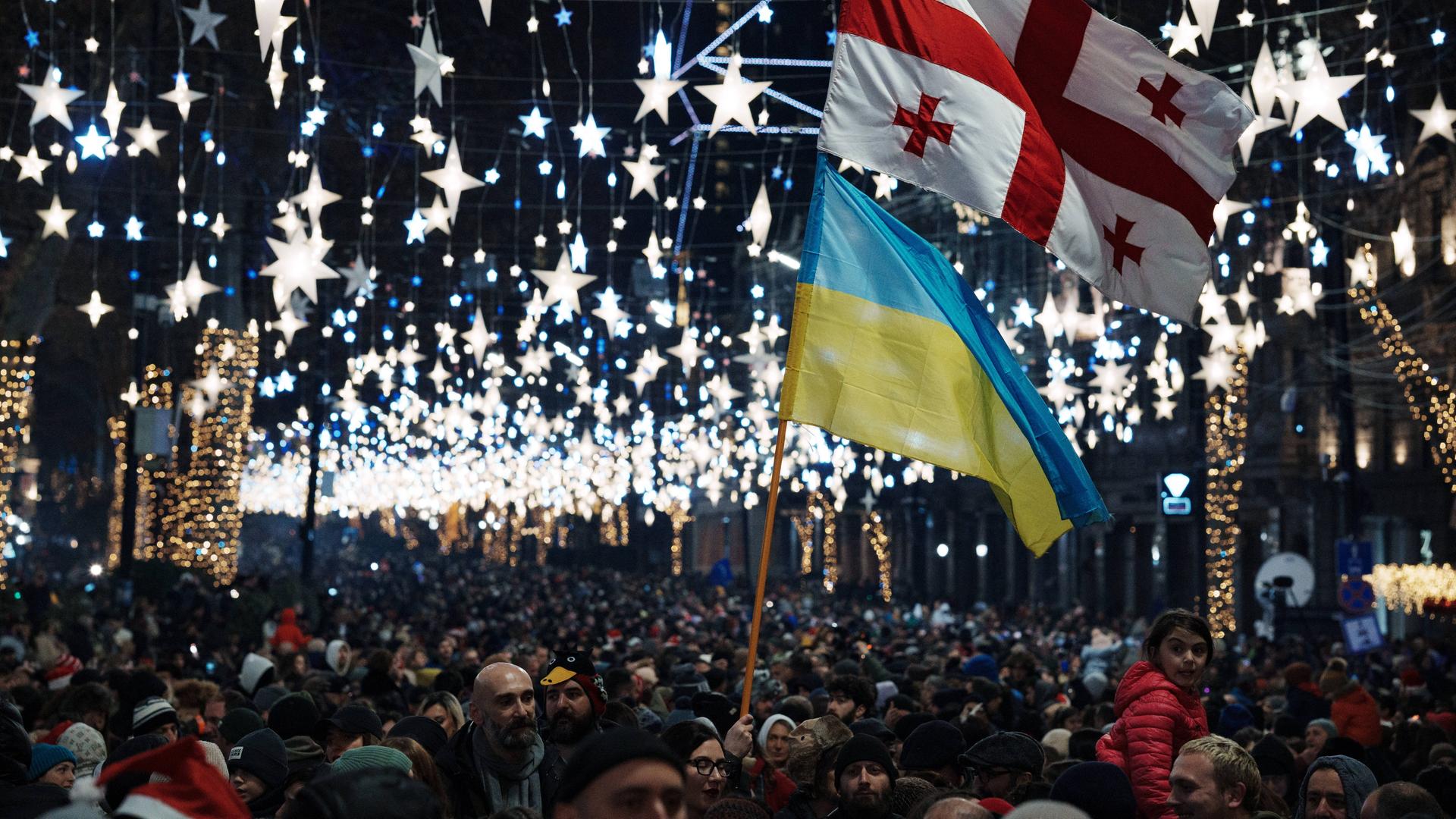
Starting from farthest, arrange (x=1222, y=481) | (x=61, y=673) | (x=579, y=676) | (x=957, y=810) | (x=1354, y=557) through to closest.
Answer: (x=1222, y=481)
(x=1354, y=557)
(x=61, y=673)
(x=579, y=676)
(x=957, y=810)

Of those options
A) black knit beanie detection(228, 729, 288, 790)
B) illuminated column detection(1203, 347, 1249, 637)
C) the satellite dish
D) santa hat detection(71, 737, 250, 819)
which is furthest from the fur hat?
illuminated column detection(1203, 347, 1249, 637)

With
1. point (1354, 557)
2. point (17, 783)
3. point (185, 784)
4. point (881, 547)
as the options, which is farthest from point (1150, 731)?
point (881, 547)

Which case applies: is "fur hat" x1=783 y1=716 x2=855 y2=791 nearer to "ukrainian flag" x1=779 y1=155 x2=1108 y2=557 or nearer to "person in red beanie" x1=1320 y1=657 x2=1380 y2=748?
"ukrainian flag" x1=779 y1=155 x2=1108 y2=557

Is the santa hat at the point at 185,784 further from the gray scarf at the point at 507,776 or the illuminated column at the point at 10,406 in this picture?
the illuminated column at the point at 10,406

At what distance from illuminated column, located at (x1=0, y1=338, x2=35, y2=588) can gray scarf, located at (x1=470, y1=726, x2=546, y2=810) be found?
74.8 ft

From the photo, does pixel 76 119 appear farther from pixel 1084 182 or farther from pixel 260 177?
pixel 1084 182

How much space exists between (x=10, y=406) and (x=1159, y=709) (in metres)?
25.9

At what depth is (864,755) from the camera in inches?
255

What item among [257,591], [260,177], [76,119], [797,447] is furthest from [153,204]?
[797,447]

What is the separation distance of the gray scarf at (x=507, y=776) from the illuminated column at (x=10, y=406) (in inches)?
897

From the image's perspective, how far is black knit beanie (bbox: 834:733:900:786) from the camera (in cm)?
646

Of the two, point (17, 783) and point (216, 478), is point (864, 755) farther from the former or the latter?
point (216, 478)

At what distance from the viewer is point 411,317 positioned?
140ft

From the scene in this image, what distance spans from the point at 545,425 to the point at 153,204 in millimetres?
9981
